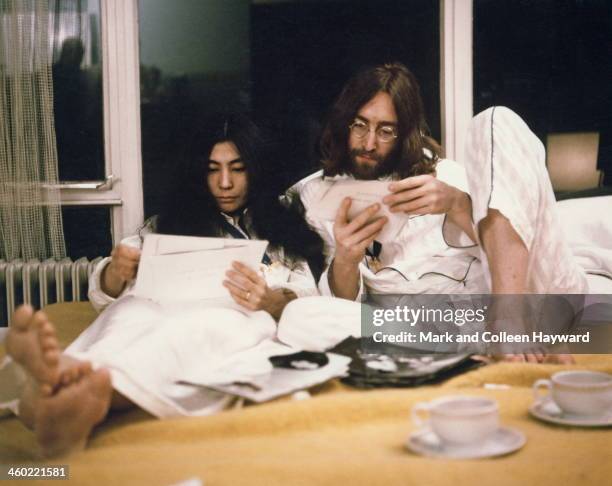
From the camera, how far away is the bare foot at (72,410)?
62 cm

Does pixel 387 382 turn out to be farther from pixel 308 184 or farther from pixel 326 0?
pixel 326 0

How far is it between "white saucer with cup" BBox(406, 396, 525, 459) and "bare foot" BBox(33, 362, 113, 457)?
0.94 ft

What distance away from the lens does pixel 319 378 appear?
0.77 meters

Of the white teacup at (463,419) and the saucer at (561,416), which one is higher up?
the white teacup at (463,419)

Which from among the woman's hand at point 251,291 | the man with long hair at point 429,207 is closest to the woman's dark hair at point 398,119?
the man with long hair at point 429,207

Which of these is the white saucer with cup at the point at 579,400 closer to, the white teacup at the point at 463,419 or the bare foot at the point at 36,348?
the white teacup at the point at 463,419

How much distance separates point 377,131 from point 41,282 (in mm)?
576

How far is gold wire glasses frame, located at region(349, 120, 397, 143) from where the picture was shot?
1126mm

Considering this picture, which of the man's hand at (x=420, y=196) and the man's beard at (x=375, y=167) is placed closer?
the man's hand at (x=420, y=196)

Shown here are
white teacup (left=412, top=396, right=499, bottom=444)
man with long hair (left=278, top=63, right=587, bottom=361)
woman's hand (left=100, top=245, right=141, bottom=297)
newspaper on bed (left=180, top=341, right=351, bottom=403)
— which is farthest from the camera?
woman's hand (left=100, top=245, right=141, bottom=297)

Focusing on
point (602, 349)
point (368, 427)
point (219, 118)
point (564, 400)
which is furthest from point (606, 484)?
point (219, 118)

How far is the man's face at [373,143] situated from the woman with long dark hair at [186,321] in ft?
0.43

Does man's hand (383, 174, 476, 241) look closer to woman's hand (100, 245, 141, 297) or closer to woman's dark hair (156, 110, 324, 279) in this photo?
woman's dark hair (156, 110, 324, 279)

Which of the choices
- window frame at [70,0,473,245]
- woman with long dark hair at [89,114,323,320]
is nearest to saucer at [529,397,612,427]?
woman with long dark hair at [89,114,323,320]
